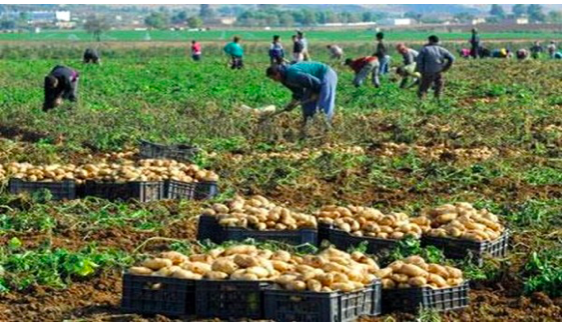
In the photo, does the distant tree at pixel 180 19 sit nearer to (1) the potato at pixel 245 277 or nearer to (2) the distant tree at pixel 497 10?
(2) the distant tree at pixel 497 10

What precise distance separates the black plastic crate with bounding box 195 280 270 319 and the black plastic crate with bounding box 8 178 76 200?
16.3 feet

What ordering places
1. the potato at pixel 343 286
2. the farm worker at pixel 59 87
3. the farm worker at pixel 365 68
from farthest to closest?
the farm worker at pixel 365 68
the farm worker at pixel 59 87
the potato at pixel 343 286

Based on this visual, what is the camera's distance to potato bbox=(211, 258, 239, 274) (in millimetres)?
8188

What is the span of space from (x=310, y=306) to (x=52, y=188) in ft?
18.1

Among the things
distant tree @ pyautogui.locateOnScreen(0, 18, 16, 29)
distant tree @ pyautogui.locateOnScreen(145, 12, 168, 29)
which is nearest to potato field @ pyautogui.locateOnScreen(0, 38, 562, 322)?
distant tree @ pyautogui.locateOnScreen(0, 18, 16, 29)

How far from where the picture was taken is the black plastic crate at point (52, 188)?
12.9 m

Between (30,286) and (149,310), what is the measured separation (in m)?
1.06

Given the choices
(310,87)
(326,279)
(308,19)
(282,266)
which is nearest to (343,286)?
(326,279)

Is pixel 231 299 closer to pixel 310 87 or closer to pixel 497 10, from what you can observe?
pixel 310 87

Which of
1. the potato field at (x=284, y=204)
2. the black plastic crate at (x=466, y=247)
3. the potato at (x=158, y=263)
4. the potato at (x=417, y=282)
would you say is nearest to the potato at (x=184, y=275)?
the potato field at (x=284, y=204)

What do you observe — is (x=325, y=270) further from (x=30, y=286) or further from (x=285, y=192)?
(x=285, y=192)

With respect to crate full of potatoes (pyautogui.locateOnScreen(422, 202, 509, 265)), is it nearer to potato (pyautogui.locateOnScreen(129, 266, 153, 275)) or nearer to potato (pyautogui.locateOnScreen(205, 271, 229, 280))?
potato (pyautogui.locateOnScreen(205, 271, 229, 280))

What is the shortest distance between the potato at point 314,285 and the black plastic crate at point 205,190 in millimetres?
5207

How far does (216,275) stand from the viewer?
813 centimetres
